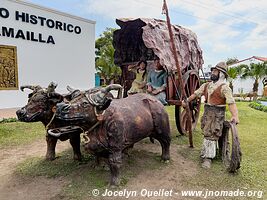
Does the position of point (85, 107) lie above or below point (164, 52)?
below

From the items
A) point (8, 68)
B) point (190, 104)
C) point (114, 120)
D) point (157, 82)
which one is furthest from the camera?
point (8, 68)

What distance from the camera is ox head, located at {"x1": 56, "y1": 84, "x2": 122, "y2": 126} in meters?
2.97

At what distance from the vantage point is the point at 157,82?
5.37m

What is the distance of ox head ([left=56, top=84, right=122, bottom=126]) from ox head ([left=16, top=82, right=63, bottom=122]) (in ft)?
2.39

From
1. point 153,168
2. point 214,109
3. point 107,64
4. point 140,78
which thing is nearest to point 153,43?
point 140,78

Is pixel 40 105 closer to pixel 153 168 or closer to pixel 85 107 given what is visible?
pixel 85 107

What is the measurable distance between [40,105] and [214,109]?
2.73 metres

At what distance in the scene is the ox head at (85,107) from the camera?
2973 millimetres

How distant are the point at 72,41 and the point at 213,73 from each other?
373 inches

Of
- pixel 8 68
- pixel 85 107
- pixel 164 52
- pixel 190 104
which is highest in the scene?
pixel 164 52

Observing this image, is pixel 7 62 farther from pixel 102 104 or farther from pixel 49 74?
pixel 102 104

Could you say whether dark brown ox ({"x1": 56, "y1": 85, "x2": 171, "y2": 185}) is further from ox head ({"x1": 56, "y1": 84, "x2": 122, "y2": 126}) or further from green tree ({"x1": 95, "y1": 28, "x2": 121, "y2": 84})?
green tree ({"x1": 95, "y1": 28, "x2": 121, "y2": 84})

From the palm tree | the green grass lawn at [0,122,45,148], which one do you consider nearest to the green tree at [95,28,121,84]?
the palm tree

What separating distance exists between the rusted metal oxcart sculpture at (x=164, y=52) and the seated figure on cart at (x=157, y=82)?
13 cm
